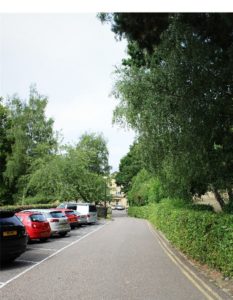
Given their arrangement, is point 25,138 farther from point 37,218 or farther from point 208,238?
point 208,238

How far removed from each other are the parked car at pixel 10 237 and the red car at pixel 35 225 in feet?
17.2

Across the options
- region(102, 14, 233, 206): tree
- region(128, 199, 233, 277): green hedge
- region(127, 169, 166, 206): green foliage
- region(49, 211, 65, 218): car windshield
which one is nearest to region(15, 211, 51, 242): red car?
region(49, 211, 65, 218): car windshield

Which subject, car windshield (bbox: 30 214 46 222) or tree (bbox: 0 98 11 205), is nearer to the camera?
car windshield (bbox: 30 214 46 222)

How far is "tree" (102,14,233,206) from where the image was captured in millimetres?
11867

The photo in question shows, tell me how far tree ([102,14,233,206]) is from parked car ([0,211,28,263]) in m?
5.93

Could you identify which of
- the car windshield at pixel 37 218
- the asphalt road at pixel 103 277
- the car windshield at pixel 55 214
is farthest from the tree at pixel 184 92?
the car windshield at pixel 55 214

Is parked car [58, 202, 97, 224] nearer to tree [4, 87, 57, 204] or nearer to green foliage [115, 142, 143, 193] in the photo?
tree [4, 87, 57, 204]

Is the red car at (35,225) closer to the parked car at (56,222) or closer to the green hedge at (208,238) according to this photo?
the parked car at (56,222)

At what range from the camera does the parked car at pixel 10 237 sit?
39.9 feet

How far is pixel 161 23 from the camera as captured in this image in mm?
11523

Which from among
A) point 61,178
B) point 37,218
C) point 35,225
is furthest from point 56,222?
point 61,178

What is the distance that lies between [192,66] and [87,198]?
41.6 metres

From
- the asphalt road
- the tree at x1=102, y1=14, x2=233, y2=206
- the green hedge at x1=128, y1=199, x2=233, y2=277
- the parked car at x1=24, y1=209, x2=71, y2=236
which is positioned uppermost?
the tree at x1=102, y1=14, x2=233, y2=206

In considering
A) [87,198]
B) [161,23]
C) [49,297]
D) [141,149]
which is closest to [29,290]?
[49,297]
